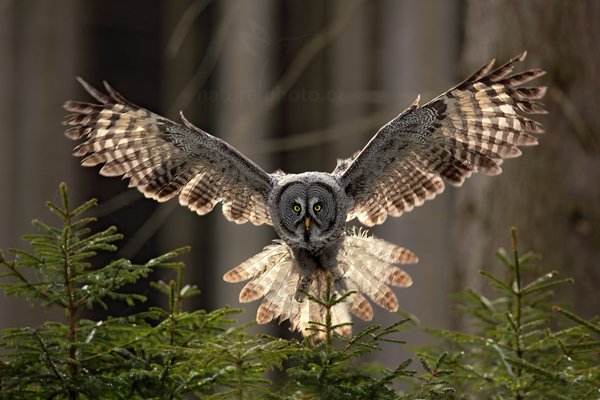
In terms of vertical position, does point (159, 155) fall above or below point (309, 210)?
above

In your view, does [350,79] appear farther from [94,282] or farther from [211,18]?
[94,282]

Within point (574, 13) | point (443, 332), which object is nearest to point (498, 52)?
point (574, 13)

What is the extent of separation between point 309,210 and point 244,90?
12.2ft

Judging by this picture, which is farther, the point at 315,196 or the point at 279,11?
the point at 279,11

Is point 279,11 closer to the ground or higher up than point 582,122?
higher up

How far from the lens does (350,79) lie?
7453 millimetres

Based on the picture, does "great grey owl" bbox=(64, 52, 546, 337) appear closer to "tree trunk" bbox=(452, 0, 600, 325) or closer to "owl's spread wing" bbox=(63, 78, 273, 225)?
"owl's spread wing" bbox=(63, 78, 273, 225)

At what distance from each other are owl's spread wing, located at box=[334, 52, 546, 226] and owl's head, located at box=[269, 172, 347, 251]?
101 mm

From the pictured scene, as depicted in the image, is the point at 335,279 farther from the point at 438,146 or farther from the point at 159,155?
the point at 159,155

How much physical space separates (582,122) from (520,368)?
90.7 inches

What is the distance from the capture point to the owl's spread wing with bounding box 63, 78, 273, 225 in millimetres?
2770

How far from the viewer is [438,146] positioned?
115 inches

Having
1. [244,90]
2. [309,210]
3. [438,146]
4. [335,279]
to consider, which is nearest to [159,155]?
[309,210]

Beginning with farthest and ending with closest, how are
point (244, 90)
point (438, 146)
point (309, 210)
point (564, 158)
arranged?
point (244, 90) < point (564, 158) < point (438, 146) < point (309, 210)
